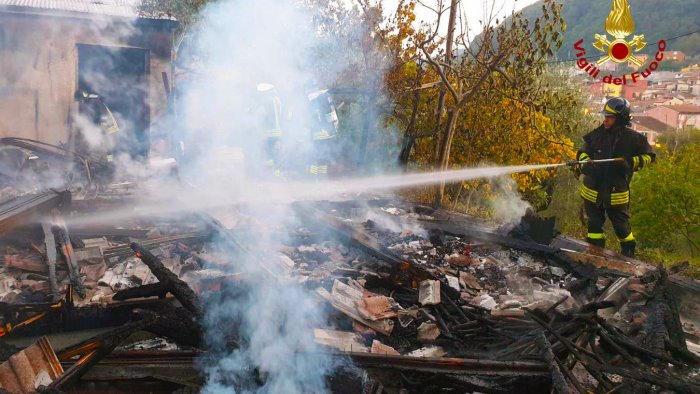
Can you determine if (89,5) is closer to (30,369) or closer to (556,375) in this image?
(30,369)

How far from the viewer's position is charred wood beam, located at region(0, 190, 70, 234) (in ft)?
17.9

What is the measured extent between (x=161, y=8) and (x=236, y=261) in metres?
11.6

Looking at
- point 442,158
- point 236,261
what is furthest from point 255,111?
point 236,261

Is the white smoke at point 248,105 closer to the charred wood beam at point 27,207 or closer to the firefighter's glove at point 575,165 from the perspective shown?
the charred wood beam at point 27,207

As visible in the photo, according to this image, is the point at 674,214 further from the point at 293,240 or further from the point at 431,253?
the point at 293,240

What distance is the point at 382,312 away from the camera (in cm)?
450

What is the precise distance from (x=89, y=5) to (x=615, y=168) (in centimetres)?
1334

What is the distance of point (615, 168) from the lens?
21.4 ft

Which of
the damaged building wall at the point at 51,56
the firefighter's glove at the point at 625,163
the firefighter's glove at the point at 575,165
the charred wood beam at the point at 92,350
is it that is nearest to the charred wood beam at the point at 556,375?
the charred wood beam at the point at 92,350

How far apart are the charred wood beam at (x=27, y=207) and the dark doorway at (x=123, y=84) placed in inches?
272

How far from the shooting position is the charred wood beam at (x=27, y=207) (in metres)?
5.44

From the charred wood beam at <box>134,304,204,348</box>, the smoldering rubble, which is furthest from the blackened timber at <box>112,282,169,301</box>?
the charred wood beam at <box>134,304,204,348</box>

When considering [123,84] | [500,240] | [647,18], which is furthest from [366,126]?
[647,18]

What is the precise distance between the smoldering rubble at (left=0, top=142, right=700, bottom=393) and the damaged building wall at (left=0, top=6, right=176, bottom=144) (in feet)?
24.0
